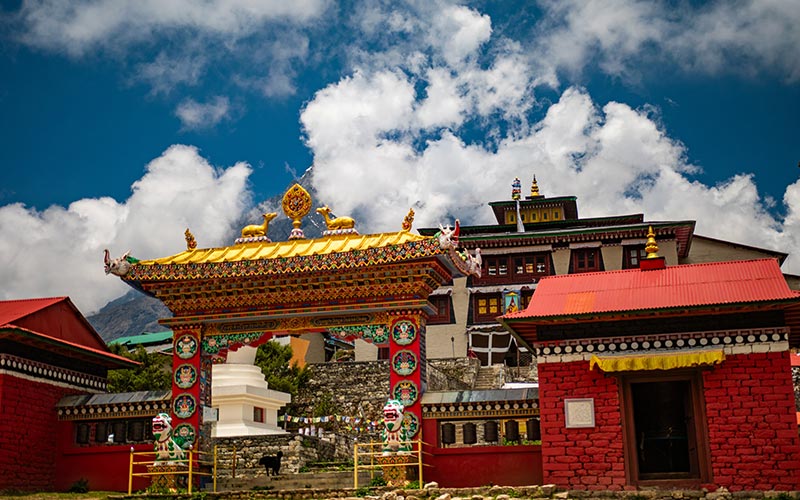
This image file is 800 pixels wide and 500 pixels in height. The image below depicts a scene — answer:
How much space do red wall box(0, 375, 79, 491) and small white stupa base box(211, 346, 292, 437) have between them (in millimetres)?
4990

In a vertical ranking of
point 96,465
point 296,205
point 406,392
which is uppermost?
point 296,205

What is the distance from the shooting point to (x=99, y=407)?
2306 centimetres

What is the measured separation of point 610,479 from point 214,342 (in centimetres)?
984

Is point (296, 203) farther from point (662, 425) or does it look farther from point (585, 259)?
point (585, 259)

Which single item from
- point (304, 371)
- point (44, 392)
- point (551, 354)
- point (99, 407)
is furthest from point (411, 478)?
point (304, 371)

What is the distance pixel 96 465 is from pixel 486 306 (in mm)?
32610

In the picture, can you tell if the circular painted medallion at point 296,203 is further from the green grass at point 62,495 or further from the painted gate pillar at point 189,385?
the green grass at point 62,495

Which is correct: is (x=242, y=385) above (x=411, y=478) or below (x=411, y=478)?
above

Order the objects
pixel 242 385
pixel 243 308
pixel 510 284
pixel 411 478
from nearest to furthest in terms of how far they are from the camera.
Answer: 1. pixel 411 478
2. pixel 243 308
3. pixel 242 385
4. pixel 510 284

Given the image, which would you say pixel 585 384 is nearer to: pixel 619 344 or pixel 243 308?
pixel 619 344

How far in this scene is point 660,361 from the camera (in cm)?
1856

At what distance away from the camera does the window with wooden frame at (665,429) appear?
61.4 feet

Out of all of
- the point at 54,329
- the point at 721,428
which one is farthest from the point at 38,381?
the point at 721,428

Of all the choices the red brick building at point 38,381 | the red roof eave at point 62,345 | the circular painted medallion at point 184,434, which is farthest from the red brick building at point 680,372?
the red roof eave at point 62,345
